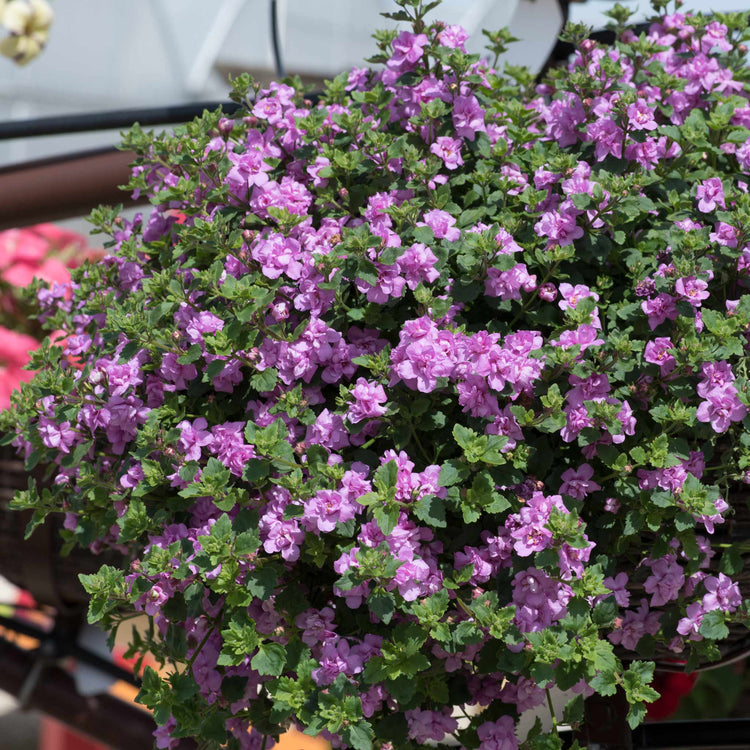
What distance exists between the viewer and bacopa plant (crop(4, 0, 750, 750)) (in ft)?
2.35

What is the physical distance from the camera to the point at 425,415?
758 millimetres

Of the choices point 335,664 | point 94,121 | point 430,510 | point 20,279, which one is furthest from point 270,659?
point 20,279

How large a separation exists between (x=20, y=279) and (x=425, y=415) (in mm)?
1041

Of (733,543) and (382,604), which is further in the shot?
(733,543)

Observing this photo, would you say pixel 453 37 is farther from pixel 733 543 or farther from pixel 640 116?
pixel 733 543

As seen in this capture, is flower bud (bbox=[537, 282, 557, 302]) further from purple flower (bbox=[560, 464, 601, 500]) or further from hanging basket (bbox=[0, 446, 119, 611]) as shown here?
hanging basket (bbox=[0, 446, 119, 611])

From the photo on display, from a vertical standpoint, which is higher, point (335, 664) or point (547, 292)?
point (547, 292)

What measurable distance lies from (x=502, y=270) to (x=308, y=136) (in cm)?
25

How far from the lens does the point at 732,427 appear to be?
2.58 feet

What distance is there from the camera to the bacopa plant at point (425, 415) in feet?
2.35

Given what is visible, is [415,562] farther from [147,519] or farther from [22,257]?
[22,257]

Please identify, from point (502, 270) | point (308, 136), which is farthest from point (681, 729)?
point (308, 136)

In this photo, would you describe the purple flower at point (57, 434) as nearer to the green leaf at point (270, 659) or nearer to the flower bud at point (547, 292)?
the green leaf at point (270, 659)

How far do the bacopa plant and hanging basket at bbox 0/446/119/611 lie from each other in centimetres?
36
